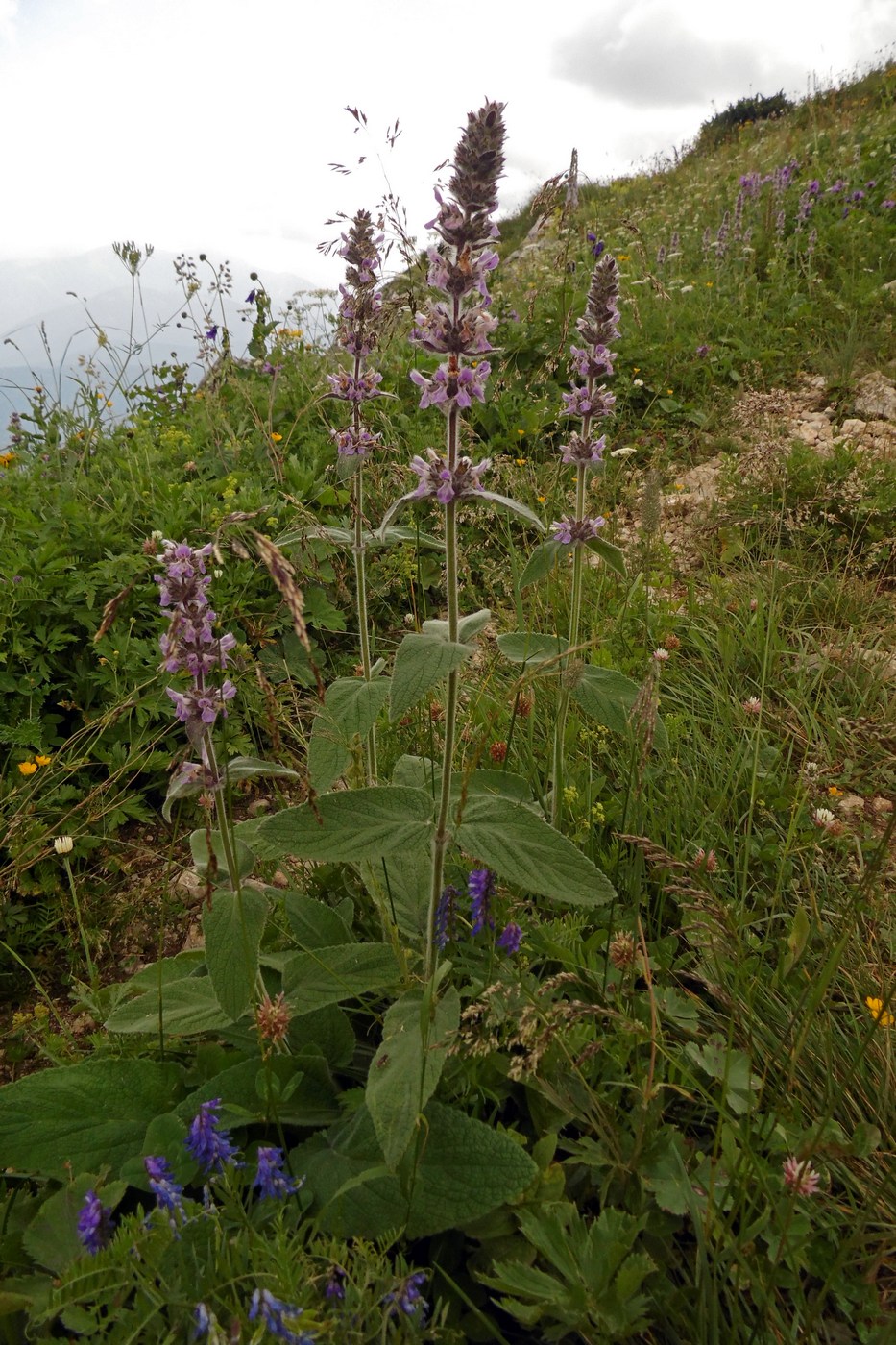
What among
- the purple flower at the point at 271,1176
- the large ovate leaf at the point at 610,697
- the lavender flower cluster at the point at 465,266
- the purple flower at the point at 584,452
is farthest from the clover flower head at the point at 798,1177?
the purple flower at the point at 584,452

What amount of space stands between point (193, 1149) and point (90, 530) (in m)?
2.79

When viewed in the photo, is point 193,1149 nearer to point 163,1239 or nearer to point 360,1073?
point 163,1239

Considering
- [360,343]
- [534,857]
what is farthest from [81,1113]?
[360,343]

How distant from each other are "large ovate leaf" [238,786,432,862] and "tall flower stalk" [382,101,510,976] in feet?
0.23

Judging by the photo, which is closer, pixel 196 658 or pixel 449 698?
pixel 196 658

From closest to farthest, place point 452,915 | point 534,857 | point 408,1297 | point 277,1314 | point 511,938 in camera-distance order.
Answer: point 277,1314 → point 408,1297 → point 534,857 → point 511,938 → point 452,915

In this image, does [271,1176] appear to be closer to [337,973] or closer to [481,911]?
[337,973]

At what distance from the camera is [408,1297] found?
1056 mm

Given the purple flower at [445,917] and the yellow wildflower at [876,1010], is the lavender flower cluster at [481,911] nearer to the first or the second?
the purple flower at [445,917]

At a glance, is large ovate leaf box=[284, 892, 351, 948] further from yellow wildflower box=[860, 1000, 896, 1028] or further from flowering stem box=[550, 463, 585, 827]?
yellow wildflower box=[860, 1000, 896, 1028]

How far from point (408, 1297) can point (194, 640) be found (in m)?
1.09

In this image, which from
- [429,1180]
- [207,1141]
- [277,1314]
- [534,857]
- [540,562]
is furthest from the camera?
[540,562]

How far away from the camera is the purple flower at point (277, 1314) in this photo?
0.87m

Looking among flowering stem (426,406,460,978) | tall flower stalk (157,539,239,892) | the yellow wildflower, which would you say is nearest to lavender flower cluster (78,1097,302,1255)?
tall flower stalk (157,539,239,892)
